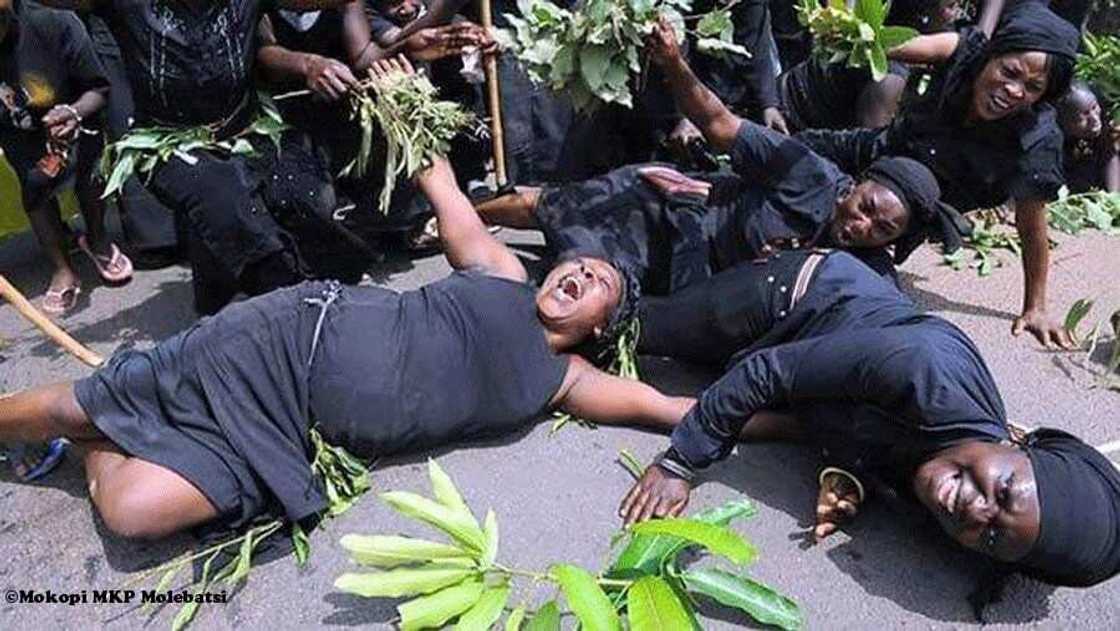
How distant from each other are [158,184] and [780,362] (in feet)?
7.25

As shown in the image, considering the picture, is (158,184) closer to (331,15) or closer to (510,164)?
(331,15)

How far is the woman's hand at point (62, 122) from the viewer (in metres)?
3.63

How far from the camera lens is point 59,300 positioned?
389 cm

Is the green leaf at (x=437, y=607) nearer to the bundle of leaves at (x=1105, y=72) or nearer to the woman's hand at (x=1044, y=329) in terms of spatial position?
the woman's hand at (x=1044, y=329)

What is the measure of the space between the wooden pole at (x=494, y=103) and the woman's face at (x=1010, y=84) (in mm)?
1763

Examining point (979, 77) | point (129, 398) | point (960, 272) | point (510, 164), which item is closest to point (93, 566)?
point (129, 398)

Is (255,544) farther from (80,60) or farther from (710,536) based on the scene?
(80,60)

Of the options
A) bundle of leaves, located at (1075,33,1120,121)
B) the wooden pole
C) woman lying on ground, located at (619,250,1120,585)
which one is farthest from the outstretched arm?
bundle of leaves, located at (1075,33,1120,121)

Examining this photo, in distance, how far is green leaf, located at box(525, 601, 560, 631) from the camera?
7.08ft

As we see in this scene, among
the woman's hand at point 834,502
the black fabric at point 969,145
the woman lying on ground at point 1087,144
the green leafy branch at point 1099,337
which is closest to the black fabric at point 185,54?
the black fabric at point 969,145

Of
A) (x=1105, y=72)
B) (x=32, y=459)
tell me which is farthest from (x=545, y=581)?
(x=1105, y=72)

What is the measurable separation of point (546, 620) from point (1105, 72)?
14.3ft

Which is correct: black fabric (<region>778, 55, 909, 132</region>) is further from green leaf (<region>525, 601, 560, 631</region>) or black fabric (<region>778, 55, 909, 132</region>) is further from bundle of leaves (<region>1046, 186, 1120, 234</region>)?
green leaf (<region>525, 601, 560, 631</region>)

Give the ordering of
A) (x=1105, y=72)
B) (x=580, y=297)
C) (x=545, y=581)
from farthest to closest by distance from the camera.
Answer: (x=1105, y=72) < (x=580, y=297) < (x=545, y=581)
